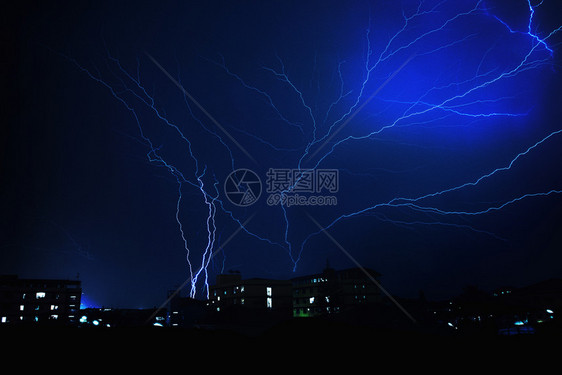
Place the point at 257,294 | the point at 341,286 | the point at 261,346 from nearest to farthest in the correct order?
1. the point at 261,346
2. the point at 257,294
3. the point at 341,286

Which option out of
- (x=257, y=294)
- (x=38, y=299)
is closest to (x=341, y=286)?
(x=257, y=294)

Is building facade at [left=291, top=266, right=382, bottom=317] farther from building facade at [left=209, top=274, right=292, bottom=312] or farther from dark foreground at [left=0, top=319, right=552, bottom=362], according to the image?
dark foreground at [left=0, top=319, right=552, bottom=362]

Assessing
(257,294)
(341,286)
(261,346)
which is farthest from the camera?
(341,286)

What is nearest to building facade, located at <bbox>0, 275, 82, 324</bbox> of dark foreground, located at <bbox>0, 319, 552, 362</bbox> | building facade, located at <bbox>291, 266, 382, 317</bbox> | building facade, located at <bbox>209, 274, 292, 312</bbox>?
building facade, located at <bbox>209, 274, 292, 312</bbox>

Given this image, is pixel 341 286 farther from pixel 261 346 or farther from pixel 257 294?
pixel 261 346

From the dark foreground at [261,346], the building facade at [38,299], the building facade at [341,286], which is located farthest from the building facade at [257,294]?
the dark foreground at [261,346]

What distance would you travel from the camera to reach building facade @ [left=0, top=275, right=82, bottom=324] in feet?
79.8

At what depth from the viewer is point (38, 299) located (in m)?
25.7

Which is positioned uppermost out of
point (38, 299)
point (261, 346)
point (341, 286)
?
point (341, 286)

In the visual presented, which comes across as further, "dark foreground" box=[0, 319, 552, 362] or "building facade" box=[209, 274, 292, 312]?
"building facade" box=[209, 274, 292, 312]

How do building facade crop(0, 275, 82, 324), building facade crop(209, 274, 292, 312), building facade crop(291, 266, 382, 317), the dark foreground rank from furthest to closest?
building facade crop(291, 266, 382, 317), building facade crop(209, 274, 292, 312), building facade crop(0, 275, 82, 324), the dark foreground

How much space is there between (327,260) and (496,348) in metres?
23.9

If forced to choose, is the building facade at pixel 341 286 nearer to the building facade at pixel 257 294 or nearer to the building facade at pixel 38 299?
the building facade at pixel 257 294

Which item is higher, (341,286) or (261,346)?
(341,286)
